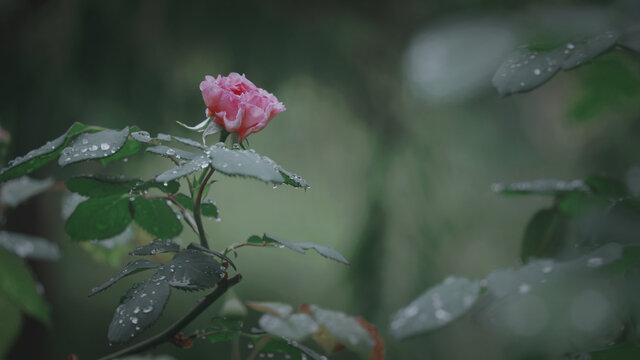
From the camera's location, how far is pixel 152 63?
117cm

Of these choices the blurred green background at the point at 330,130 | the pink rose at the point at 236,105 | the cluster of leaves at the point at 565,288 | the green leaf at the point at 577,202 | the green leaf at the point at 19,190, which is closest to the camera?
the cluster of leaves at the point at 565,288

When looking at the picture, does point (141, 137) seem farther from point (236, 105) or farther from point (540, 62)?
point (540, 62)

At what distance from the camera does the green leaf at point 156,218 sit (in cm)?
45

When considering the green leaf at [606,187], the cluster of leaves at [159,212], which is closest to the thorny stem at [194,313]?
the cluster of leaves at [159,212]

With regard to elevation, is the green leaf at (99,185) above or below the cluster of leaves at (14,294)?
above

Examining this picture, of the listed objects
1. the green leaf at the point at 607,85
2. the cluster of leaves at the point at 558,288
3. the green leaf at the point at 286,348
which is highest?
the green leaf at the point at 607,85

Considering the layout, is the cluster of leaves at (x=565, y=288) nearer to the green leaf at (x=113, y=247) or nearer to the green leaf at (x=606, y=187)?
the green leaf at (x=606, y=187)

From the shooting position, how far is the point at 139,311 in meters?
0.31

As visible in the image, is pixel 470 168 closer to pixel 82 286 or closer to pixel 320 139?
pixel 320 139

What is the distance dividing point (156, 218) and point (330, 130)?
37.7 inches

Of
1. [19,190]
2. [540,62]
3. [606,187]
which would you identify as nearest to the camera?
[540,62]

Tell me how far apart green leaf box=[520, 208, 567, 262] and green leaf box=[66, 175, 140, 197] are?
Answer: 0.47 metres

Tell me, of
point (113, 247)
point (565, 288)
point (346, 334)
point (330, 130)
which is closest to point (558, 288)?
point (565, 288)

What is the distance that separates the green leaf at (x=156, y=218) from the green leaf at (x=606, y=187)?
1.57 feet
